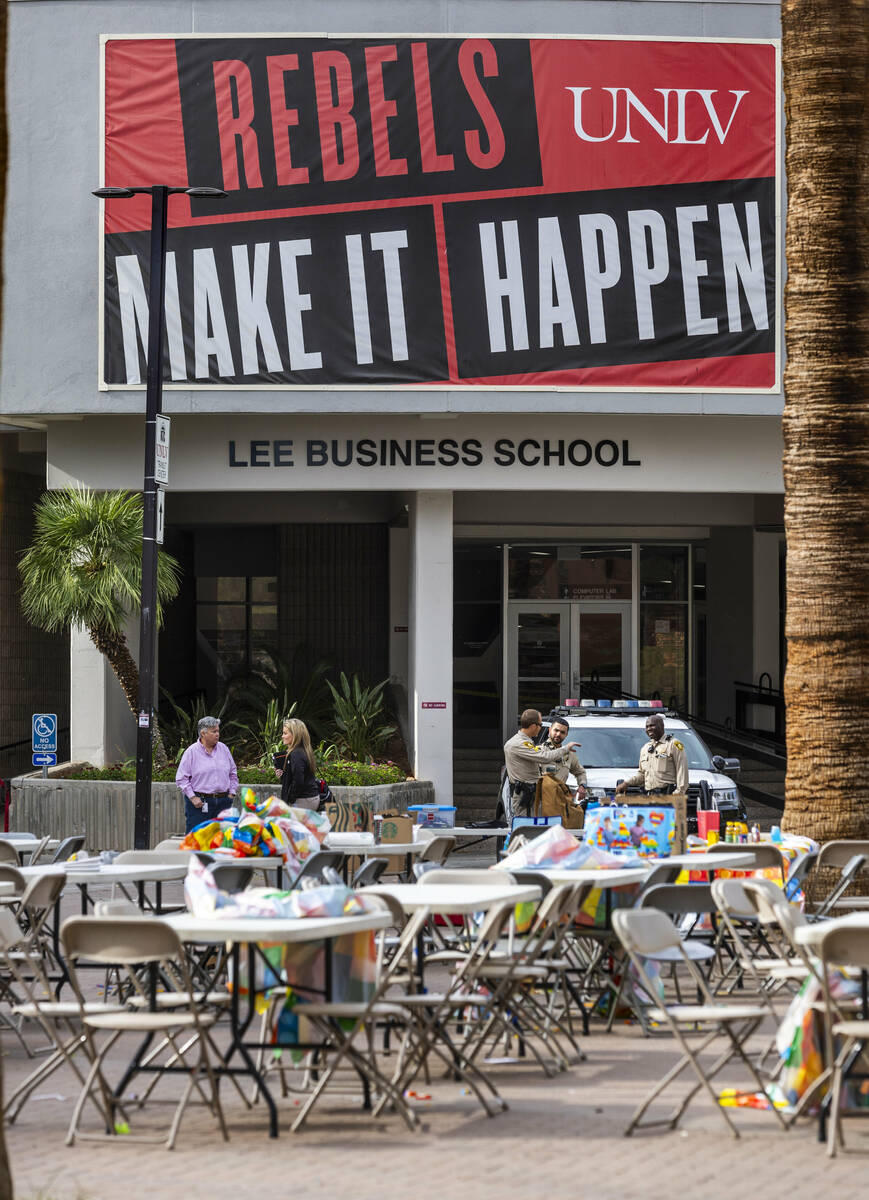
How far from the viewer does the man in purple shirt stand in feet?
51.9

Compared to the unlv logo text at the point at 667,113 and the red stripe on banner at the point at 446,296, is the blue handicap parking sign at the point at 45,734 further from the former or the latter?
the unlv logo text at the point at 667,113

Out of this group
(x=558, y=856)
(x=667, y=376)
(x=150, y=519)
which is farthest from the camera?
(x=667, y=376)

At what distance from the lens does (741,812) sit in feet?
54.5

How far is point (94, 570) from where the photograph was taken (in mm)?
19719

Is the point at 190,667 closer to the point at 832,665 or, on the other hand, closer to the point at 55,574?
the point at 55,574

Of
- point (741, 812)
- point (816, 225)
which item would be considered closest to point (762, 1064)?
point (816, 225)

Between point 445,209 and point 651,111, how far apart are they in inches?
108

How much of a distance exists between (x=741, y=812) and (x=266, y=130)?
9.91m

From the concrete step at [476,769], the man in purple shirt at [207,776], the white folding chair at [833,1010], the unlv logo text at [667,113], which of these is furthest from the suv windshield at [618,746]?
the white folding chair at [833,1010]

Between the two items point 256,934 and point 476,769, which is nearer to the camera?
point 256,934

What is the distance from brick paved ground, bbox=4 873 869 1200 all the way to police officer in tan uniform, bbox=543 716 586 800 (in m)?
6.90

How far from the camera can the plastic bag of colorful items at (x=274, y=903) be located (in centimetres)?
761

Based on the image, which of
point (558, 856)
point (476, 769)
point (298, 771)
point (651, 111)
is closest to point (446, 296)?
point (651, 111)

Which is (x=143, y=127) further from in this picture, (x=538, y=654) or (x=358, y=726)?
(x=538, y=654)
